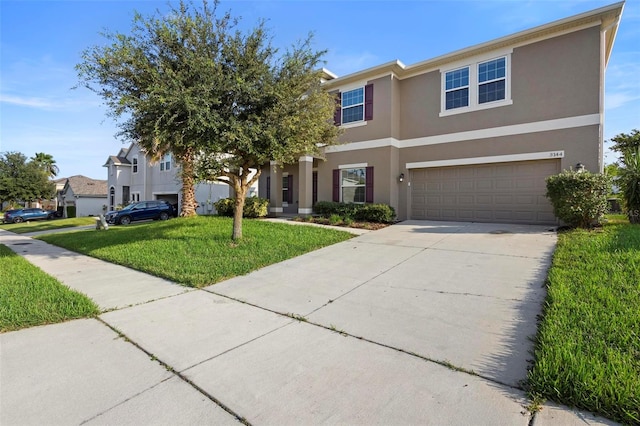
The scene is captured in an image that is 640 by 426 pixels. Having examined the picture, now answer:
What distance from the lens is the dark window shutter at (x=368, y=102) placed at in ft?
46.4

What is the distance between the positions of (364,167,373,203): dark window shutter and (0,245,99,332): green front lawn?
1068cm

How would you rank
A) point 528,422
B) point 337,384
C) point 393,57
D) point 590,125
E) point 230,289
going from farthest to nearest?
point 393,57
point 590,125
point 230,289
point 337,384
point 528,422

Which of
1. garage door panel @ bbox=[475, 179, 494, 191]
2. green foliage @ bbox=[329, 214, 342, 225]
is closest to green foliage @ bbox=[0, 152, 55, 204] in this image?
green foliage @ bbox=[329, 214, 342, 225]

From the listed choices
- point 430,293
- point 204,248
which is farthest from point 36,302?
point 430,293

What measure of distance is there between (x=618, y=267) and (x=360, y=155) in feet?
34.0

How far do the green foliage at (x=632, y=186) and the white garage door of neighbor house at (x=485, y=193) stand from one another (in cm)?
178

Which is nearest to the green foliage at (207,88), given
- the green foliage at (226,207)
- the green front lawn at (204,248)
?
the green front lawn at (204,248)

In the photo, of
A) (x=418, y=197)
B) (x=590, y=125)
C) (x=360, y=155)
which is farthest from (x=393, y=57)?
(x=590, y=125)

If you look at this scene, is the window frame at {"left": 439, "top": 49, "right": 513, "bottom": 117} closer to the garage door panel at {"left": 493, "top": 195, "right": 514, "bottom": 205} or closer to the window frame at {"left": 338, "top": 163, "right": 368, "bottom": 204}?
the garage door panel at {"left": 493, "top": 195, "right": 514, "bottom": 205}

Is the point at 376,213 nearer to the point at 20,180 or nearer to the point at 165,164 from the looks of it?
the point at 165,164

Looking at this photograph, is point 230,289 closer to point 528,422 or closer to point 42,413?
point 42,413

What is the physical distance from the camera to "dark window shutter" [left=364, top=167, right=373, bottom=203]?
14.0 metres

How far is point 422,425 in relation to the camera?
7.66 feet

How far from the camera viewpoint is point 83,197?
37656mm
